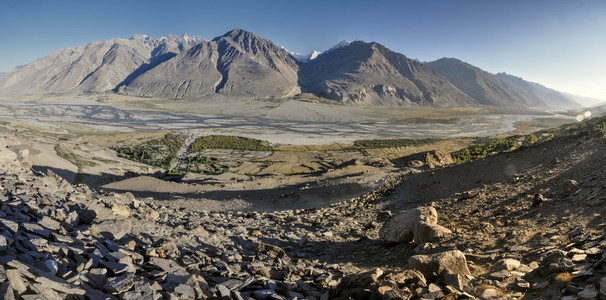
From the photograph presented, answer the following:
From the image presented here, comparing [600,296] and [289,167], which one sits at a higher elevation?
[600,296]

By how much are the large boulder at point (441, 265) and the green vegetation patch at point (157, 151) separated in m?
63.2

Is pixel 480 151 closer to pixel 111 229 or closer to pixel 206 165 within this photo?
pixel 111 229

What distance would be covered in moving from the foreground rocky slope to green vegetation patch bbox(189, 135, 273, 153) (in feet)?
232

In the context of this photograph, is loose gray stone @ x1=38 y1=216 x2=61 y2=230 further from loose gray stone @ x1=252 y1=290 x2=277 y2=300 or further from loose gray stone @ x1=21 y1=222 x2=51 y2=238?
loose gray stone @ x1=252 y1=290 x2=277 y2=300

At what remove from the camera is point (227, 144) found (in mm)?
91875

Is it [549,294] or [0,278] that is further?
[549,294]

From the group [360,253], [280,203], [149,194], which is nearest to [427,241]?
[360,253]

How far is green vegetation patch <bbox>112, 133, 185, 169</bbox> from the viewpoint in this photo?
64500 mm

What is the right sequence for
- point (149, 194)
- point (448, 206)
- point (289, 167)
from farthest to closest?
point (289, 167), point (149, 194), point (448, 206)

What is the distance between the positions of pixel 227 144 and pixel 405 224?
85.9m

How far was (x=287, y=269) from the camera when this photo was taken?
8219 mm

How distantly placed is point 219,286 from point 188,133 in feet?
383

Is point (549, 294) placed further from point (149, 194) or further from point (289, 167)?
point (289, 167)

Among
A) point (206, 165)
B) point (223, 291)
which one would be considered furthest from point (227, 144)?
point (223, 291)
